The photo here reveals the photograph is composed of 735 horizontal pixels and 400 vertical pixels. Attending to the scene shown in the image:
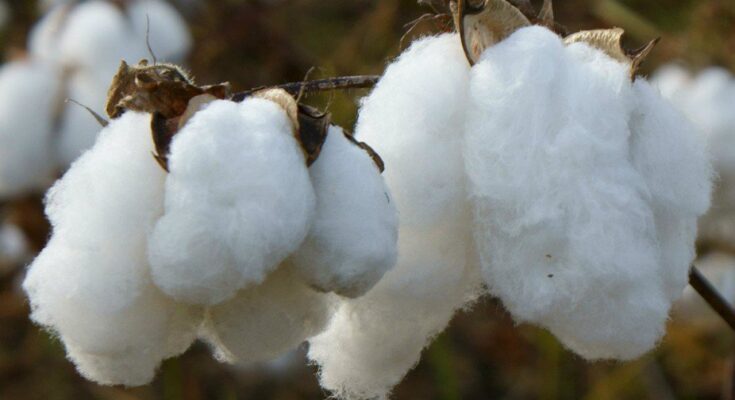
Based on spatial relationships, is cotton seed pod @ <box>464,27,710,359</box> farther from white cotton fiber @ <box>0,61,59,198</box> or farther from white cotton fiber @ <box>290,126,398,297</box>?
white cotton fiber @ <box>0,61,59,198</box>

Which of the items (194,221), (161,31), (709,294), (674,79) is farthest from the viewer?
(161,31)

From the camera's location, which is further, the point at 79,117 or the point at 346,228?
the point at 79,117

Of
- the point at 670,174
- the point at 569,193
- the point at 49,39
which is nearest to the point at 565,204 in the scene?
the point at 569,193

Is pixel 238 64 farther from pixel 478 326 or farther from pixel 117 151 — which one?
pixel 117 151

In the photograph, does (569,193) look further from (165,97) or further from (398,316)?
(165,97)

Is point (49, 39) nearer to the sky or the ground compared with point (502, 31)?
nearer to the ground

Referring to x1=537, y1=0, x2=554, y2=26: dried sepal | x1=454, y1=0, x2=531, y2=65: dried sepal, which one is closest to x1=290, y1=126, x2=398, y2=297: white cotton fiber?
x1=454, y1=0, x2=531, y2=65: dried sepal
